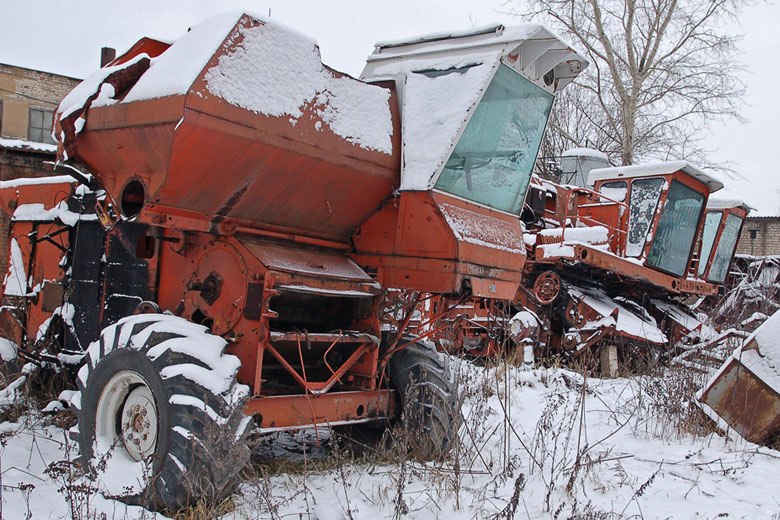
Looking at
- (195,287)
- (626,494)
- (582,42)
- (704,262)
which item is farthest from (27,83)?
(626,494)

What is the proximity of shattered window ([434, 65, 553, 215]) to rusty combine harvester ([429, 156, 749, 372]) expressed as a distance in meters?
4.20

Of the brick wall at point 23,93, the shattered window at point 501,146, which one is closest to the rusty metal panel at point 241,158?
the shattered window at point 501,146

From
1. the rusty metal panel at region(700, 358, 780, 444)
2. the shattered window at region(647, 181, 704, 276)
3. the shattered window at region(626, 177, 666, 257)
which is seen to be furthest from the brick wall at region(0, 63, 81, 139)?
the rusty metal panel at region(700, 358, 780, 444)

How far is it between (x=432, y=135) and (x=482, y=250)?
33.4 inches

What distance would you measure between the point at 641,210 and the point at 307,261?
8.43 meters

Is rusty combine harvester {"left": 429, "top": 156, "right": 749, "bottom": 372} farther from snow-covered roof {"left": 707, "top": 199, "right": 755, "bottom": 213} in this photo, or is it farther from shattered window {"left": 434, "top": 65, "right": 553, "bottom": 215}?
shattered window {"left": 434, "top": 65, "right": 553, "bottom": 215}

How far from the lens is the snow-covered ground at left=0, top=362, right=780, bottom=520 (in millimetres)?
3795

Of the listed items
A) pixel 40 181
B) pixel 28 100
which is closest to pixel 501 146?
pixel 40 181

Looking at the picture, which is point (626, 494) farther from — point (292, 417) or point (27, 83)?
point (27, 83)

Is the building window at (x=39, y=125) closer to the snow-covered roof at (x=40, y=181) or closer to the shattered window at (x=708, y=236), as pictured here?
the snow-covered roof at (x=40, y=181)

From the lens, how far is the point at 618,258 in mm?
10969

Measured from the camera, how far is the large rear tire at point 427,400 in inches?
191

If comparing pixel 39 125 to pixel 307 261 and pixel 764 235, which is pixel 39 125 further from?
pixel 764 235

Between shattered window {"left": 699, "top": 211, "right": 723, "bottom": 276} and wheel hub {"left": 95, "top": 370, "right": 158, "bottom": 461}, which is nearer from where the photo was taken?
wheel hub {"left": 95, "top": 370, "right": 158, "bottom": 461}
